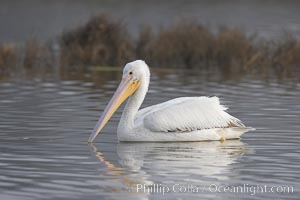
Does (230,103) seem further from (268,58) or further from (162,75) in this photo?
(268,58)

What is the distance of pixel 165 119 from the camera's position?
33.4 ft

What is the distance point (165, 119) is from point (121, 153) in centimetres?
76

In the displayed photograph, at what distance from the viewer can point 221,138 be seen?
34.3 ft

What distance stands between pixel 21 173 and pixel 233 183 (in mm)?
1659

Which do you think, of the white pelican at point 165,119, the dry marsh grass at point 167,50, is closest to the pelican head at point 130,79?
the white pelican at point 165,119

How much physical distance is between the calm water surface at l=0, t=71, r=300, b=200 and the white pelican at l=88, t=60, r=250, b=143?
4.0 inches

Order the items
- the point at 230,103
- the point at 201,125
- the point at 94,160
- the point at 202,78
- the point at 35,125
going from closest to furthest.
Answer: the point at 94,160, the point at 201,125, the point at 35,125, the point at 230,103, the point at 202,78

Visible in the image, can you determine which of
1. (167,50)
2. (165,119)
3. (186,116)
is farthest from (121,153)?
(167,50)

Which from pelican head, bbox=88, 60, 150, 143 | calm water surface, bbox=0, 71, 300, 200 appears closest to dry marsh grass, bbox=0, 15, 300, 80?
calm water surface, bbox=0, 71, 300, 200

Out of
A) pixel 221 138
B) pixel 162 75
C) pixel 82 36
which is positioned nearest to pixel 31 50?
pixel 82 36

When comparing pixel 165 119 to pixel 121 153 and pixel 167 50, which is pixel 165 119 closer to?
pixel 121 153

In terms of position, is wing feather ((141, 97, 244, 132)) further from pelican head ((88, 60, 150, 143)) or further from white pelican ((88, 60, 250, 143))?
pelican head ((88, 60, 150, 143))

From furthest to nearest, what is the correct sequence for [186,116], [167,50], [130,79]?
1. [167,50]
2. [130,79]
3. [186,116]

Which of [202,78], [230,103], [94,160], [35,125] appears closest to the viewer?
[94,160]
